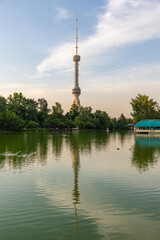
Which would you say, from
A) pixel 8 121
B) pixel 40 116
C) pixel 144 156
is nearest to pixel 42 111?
pixel 40 116

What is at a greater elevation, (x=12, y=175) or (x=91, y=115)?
(x=91, y=115)

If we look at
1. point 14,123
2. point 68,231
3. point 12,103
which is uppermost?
point 12,103

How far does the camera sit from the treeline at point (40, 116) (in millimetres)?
82787

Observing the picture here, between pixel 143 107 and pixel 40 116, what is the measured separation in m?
48.2

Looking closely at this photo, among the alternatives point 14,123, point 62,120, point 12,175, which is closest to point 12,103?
point 14,123

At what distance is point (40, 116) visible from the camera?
363 feet

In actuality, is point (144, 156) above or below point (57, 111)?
below

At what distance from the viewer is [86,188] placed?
12359mm

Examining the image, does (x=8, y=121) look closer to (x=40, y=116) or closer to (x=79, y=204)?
(x=40, y=116)

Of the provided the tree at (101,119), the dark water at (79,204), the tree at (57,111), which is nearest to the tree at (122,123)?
the tree at (101,119)

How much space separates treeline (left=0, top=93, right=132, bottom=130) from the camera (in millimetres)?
82787

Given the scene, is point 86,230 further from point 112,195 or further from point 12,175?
point 12,175

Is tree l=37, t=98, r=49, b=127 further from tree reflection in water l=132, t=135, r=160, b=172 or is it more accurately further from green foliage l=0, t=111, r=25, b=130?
tree reflection in water l=132, t=135, r=160, b=172

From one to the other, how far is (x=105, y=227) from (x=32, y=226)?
2.45m
